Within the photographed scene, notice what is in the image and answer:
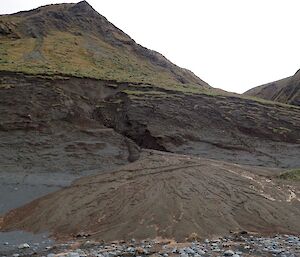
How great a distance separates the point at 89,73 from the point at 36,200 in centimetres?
1799

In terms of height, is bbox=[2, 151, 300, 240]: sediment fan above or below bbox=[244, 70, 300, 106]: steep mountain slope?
below

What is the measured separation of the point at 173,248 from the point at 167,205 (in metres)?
Result: 3.65

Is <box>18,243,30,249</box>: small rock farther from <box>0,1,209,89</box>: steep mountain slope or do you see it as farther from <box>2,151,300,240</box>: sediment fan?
<box>0,1,209,89</box>: steep mountain slope

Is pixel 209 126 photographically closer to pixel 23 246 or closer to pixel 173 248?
pixel 173 248

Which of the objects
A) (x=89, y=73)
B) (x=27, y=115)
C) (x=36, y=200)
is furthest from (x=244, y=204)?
(x=89, y=73)

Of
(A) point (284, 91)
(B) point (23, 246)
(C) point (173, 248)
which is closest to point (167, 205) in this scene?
(C) point (173, 248)

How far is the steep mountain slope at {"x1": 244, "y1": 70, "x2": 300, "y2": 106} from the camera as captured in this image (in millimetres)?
66256

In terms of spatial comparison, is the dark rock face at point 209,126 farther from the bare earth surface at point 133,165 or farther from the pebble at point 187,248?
the pebble at point 187,248

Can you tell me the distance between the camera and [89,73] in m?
34.8

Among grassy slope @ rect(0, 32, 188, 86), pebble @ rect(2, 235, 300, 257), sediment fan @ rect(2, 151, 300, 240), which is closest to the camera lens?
pebble @ rect(2, 235, 300, 257)

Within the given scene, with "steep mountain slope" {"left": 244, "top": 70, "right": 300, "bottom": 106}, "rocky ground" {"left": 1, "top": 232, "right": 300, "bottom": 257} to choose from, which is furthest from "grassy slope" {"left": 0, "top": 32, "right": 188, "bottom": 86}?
"steep mountain slope" {"left": 244, "top": 70, "right": 300, "bottom": 106}

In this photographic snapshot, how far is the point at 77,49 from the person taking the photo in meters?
46.1

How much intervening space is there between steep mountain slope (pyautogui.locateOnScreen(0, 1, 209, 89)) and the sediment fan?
15.6 m

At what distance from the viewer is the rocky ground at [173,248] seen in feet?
37.4
